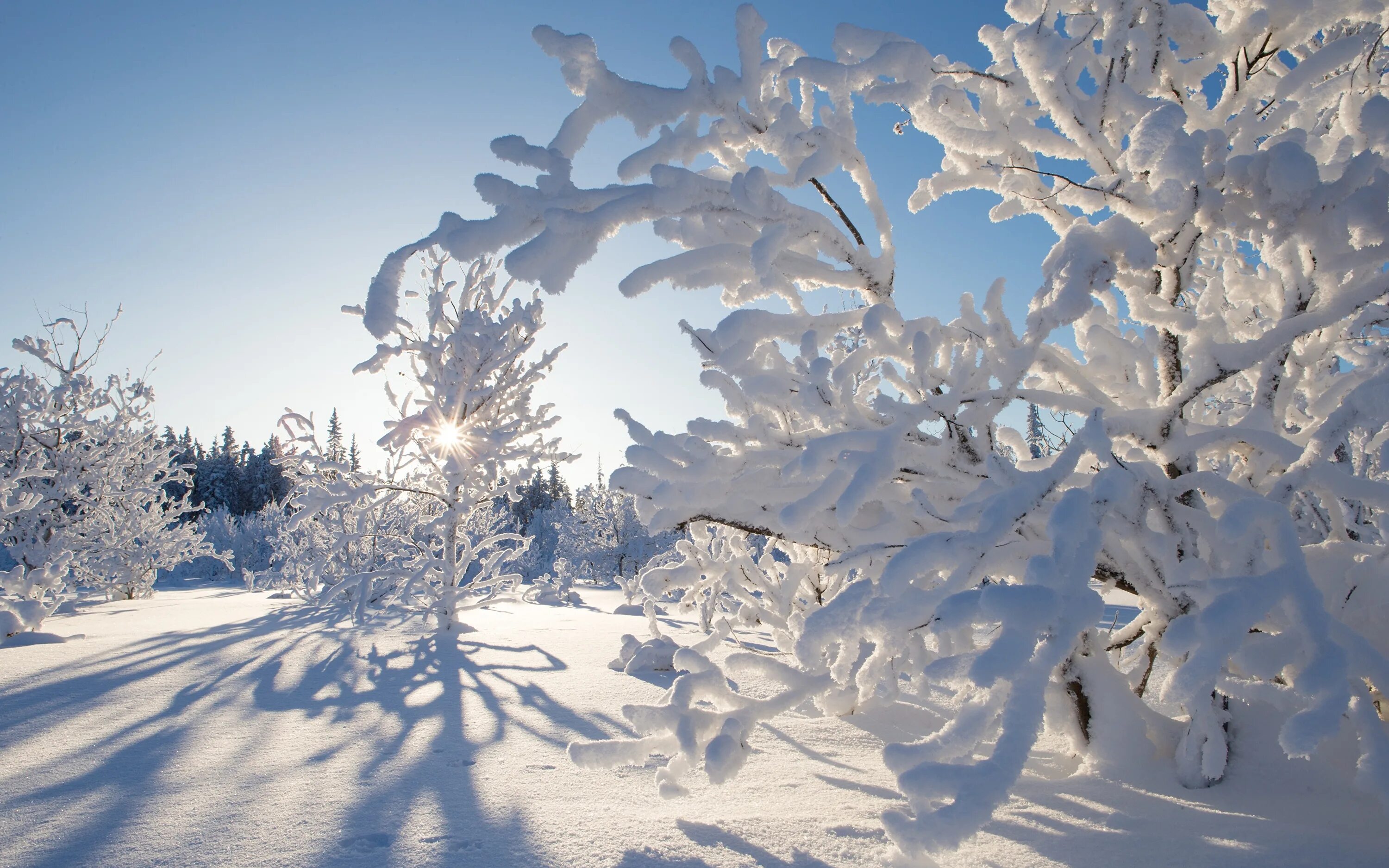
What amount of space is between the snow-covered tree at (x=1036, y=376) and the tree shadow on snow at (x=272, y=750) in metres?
0.84

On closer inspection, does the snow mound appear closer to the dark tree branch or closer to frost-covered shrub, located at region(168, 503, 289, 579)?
the dark tree branch

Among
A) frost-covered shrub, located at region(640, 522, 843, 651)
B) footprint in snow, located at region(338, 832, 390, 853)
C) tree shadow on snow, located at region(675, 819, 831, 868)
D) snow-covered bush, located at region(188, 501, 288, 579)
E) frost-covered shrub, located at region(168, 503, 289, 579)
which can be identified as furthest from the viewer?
snow-covered bush, located at region(188, 501, 288, 579)

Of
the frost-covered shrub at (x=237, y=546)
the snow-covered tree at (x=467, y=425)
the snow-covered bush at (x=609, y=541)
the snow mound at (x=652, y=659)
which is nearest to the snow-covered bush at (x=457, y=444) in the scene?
the snow-covered tree at (x=467, y=425)

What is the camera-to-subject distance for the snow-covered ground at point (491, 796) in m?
1.62

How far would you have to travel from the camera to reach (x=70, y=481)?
33.3 ft

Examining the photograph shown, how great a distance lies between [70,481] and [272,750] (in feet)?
37.5

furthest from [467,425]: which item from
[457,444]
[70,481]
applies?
[70,481]

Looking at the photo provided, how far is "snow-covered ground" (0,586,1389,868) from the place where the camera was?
162cm

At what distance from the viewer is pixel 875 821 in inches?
72.9

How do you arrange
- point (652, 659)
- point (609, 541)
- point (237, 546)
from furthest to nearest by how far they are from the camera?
point (609, 541), point (237, 546), point (652, 659)

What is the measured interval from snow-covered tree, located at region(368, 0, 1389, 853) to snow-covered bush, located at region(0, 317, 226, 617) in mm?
9281

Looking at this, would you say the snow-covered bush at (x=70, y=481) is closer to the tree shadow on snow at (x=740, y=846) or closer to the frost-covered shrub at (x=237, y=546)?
the tree shadow on snow at (x=740, y=846)

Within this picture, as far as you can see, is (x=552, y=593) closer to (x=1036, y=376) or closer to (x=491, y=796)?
(x=491, y=796)

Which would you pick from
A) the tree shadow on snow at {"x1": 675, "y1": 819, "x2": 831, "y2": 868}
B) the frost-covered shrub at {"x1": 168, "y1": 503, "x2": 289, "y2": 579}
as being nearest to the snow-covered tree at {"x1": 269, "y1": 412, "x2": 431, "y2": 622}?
the tree shadow on snow at {"x1": 675, "y1": 819, "x2": 831, "y2": 868}
